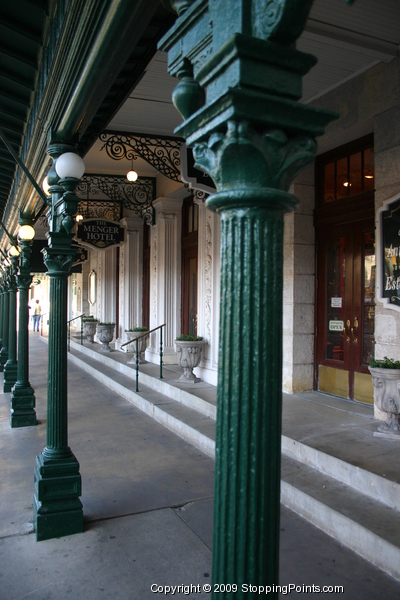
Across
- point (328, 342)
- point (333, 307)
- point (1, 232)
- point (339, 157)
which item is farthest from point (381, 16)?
point (1, 232)

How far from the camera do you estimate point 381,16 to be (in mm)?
4422

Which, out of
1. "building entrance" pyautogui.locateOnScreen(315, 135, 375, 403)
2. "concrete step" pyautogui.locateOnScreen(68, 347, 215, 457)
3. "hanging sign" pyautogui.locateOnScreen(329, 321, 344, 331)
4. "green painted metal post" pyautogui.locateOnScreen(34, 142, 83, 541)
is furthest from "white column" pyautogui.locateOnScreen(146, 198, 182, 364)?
"green painted metal post" pyautogui.locateOnScreen(34, 142, 83, 541)

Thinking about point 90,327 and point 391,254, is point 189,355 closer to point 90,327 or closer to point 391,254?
point 391,254

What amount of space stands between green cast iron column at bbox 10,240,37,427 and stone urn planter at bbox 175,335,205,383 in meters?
2.40

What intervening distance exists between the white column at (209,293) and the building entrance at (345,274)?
1.96 m

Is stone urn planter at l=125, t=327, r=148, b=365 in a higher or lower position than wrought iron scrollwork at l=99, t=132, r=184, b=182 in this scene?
lower

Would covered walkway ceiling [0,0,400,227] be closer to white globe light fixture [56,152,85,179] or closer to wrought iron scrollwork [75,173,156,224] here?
white globe light fixture [56,152,85,179]

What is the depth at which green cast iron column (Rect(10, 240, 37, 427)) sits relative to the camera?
7000mm

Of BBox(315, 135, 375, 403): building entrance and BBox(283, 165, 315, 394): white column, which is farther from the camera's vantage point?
BBox(283, 165, 315, 394): white column

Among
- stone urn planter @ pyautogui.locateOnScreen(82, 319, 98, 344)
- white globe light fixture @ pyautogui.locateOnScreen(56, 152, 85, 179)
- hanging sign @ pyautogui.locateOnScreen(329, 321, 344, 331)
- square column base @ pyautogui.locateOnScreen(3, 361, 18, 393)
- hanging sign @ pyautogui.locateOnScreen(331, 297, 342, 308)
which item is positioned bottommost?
square column base @ pyautogui.locateOnScreen(3, 361, 18, 393)

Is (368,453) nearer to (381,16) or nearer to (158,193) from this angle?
(381,16)

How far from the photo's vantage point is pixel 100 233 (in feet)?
37.8

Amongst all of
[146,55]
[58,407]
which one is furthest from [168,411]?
[146,55]

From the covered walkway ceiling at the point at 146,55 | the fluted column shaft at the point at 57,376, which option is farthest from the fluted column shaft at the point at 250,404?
the fluted column shaft at the point at 57,376
